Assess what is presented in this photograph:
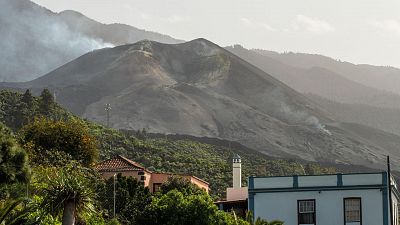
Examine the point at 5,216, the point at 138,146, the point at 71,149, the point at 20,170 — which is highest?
the point at 138,146

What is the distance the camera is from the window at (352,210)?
54.9 meters

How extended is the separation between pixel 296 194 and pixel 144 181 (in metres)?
11.5

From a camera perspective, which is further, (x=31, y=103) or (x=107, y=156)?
(x=31, y=103)

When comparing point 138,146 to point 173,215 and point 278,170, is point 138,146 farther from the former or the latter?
point 173,215

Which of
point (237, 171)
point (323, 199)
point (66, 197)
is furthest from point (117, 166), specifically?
point (66, 197)

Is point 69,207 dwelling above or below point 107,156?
below

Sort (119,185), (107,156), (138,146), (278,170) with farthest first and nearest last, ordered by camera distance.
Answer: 1. (278,170)
2. (138,146)
3. (107,156)
4. (119,185)

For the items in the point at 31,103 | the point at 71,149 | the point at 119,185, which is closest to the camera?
the point at 119,185

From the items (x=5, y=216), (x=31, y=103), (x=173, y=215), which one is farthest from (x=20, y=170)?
(x=31, y=103)

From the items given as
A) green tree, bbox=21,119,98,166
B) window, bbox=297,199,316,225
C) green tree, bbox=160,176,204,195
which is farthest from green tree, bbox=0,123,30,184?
green tree, bbox=21,119,98,166

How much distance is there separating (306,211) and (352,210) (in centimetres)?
268

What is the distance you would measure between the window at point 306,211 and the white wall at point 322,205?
23cm

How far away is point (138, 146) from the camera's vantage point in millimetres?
122125

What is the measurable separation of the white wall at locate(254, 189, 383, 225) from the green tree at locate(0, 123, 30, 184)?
50.2 feet
